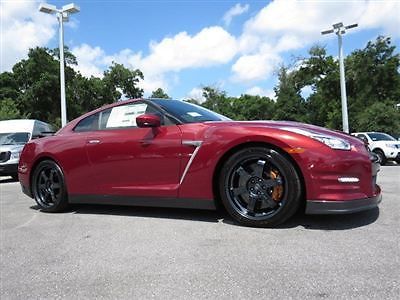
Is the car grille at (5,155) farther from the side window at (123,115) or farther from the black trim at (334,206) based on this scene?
the black trim at (334,206)

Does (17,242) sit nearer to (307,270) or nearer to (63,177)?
(63,177)

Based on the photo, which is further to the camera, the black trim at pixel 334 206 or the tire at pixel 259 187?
the tire at pixel 259 187

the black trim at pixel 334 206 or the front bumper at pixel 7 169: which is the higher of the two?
the black trim at pixel 334 206

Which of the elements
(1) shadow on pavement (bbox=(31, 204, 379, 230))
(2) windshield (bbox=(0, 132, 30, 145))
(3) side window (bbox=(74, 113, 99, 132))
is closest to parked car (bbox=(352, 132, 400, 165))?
(2) windshield (bbox=(0, 132, 30, 145))

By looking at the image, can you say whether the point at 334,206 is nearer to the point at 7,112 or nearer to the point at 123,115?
the point at 123,115

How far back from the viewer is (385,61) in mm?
40625

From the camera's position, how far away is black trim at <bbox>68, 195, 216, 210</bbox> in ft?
14.2

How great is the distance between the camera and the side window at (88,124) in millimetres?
5250

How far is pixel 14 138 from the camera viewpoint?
14414mm

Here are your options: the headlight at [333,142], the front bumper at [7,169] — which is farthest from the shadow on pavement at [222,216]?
the front bumper at [7,169]

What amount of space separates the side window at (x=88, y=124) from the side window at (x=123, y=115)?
0.08 m

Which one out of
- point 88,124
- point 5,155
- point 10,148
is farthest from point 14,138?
point 88,124

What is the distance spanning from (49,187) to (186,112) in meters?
2.06

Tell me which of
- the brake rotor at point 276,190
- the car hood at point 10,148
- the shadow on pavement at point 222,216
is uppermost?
the car hood at point 10,148
